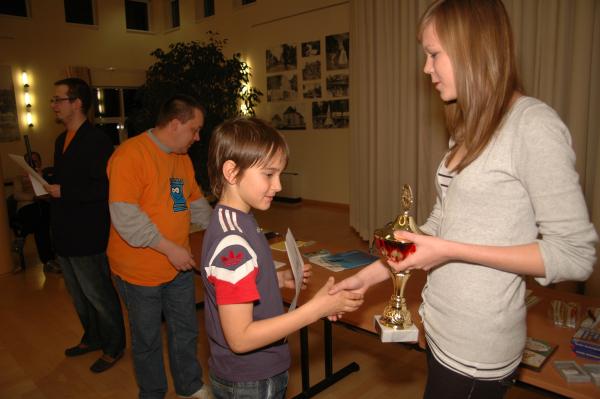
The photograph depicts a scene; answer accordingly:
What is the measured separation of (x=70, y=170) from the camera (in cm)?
273

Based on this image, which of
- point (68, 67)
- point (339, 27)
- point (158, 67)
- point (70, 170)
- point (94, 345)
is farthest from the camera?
point (68, 67)

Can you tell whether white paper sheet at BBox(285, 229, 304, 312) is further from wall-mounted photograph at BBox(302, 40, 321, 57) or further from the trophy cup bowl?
wall-mounted photograph at BBox(302, 40, 321, 57)

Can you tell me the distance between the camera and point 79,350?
10.4 ft

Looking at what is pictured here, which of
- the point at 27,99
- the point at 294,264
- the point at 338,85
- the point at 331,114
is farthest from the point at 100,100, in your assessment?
the point at 294,264

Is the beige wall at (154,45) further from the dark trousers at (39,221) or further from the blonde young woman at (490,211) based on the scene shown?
the blonde young woman at (490,211)

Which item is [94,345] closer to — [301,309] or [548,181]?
[301,309]

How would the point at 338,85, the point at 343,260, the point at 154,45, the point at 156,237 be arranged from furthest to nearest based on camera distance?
the point at 154,45, the point at 338,85, the point at 343,260, the point at 156,237

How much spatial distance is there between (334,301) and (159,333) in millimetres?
1374

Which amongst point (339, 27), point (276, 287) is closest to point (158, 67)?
point (339, 27)

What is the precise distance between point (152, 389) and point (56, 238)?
1188mm

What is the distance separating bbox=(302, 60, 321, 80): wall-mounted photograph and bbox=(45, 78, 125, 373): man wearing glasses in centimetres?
526

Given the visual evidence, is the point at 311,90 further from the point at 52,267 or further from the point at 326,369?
the point at 326,369

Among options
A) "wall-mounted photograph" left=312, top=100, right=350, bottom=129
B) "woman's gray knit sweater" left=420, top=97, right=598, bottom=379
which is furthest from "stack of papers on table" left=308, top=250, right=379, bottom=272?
"wall-mounted photograph" left=312, top=100, right=350, bottom=129

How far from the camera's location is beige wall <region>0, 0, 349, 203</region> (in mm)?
7650
